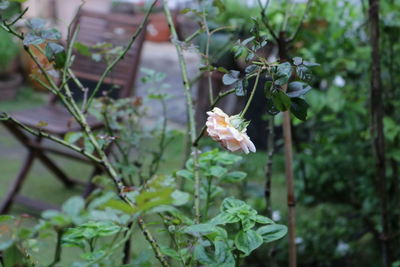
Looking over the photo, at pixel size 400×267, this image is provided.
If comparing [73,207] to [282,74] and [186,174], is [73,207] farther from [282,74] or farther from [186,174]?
[186,174]

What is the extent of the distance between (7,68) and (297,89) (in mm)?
5327

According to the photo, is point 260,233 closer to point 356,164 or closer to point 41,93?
point 356,164

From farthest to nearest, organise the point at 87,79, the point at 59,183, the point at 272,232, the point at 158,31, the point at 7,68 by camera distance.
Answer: the point at 158,31 < the point at 7,68 < the point at 59,183 < the point at 87,79 < the point at 272,232

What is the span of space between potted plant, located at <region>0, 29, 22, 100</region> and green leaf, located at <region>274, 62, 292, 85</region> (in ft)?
15.9

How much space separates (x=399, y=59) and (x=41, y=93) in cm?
431

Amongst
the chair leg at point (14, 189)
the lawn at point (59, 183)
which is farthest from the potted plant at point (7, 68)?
the chair leg at point (14, 189)

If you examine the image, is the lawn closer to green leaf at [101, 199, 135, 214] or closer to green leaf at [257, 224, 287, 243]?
green leaf at [257, 224, 287, 243]

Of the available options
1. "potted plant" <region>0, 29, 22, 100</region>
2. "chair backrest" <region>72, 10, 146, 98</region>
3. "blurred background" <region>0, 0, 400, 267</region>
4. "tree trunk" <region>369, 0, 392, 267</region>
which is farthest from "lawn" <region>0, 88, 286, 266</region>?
"potted plant" <region>0, 29, 22, 100</region>

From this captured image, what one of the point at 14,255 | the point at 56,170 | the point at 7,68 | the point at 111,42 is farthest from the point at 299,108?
the point at 7,68

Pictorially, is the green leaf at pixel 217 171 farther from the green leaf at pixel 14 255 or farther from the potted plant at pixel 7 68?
the potted plant at pixel 7 68

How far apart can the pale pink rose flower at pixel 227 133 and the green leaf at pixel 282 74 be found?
85mm

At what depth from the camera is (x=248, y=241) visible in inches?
34.3

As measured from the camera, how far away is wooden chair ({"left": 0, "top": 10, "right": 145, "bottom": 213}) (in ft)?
8.95

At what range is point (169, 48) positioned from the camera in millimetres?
8531
